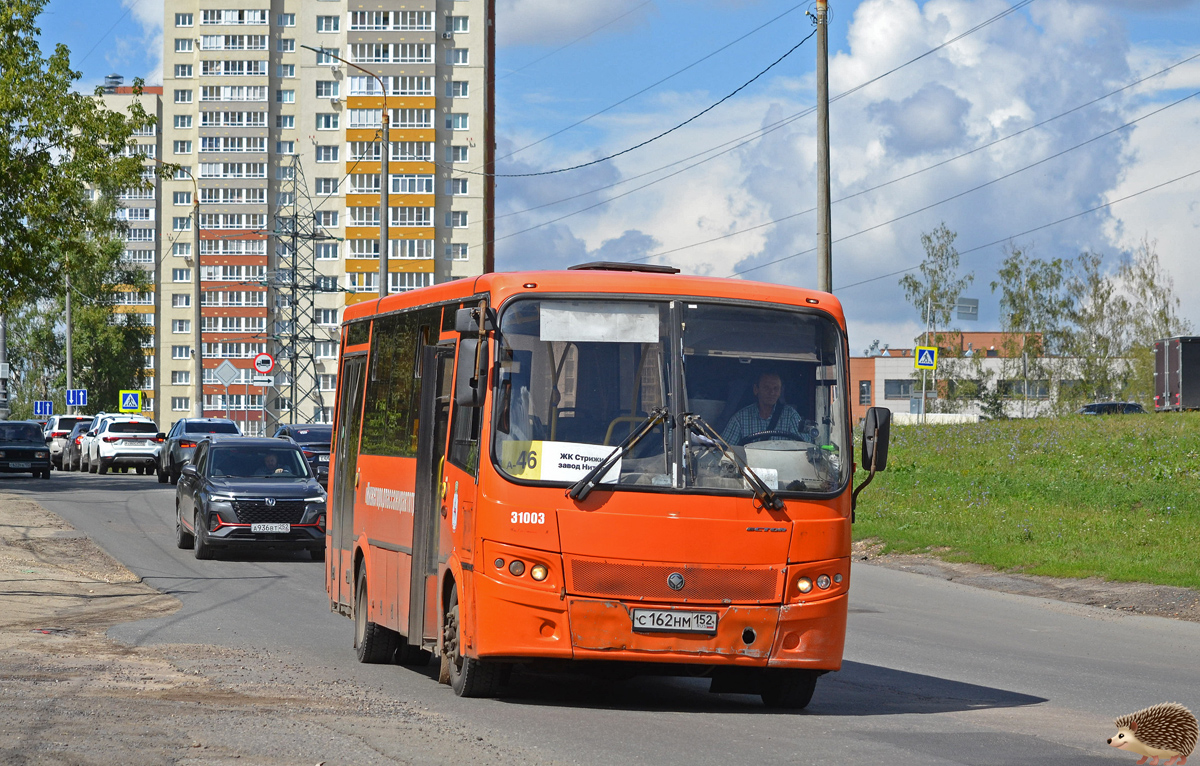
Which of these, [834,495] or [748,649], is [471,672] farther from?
[834,495]

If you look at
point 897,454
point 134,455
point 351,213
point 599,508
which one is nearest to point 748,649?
point 599,508

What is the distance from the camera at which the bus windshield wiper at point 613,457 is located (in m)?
9.27

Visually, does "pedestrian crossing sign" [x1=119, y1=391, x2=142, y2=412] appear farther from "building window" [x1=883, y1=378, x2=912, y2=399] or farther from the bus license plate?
"building window" [x1=883, y1=378, x2=912, y2=399]

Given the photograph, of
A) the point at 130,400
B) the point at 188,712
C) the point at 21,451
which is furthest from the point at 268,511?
the point at 130,400

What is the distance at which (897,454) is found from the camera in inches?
1495

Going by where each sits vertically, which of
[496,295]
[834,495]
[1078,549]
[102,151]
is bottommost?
[1078,549]

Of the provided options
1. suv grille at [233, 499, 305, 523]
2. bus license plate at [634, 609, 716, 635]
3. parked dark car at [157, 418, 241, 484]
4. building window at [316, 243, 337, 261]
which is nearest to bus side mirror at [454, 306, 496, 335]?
bus license plate at [634, 609, 716, 635]

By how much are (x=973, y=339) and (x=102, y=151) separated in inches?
4084

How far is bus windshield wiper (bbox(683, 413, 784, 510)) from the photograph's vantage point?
9422 millimetres

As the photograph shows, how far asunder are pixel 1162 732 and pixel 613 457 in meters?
4.14

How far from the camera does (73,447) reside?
55.3m

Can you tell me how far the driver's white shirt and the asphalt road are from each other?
1.76m

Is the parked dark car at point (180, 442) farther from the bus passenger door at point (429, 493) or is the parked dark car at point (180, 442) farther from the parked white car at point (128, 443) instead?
the bus passenger door at point (429, 493)

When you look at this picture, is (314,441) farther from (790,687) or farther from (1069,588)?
(790,687)
